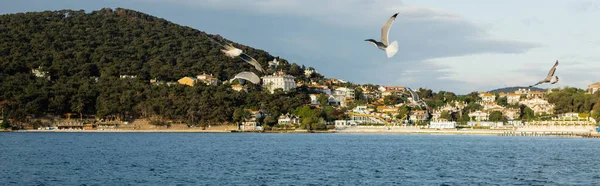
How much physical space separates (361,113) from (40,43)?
47.5 meters

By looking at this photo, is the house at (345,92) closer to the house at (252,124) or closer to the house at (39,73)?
the house at (252,124)

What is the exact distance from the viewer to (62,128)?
273 feet

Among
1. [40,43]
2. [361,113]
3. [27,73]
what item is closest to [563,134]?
[361,113]

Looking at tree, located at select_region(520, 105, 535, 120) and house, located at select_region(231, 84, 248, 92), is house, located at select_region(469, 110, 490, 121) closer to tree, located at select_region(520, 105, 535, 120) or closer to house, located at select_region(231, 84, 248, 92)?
tree, located at select_region(520, 105, 535, 120)

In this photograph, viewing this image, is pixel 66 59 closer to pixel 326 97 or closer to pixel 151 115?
pixel 151 115

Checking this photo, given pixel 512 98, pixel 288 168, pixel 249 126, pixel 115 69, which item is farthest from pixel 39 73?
pixel 288 168

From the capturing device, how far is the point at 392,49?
61.7 feet

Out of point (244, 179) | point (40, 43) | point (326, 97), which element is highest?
point (40, 43)

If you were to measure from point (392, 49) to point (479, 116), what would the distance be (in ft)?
286

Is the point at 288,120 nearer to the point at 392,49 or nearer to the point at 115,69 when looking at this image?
the point at 115,69

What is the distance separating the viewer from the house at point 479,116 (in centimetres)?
10209

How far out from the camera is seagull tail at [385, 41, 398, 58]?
18.4 m

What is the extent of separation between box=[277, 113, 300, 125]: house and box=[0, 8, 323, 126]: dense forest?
892mm

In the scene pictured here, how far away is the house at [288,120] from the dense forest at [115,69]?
0.89m
